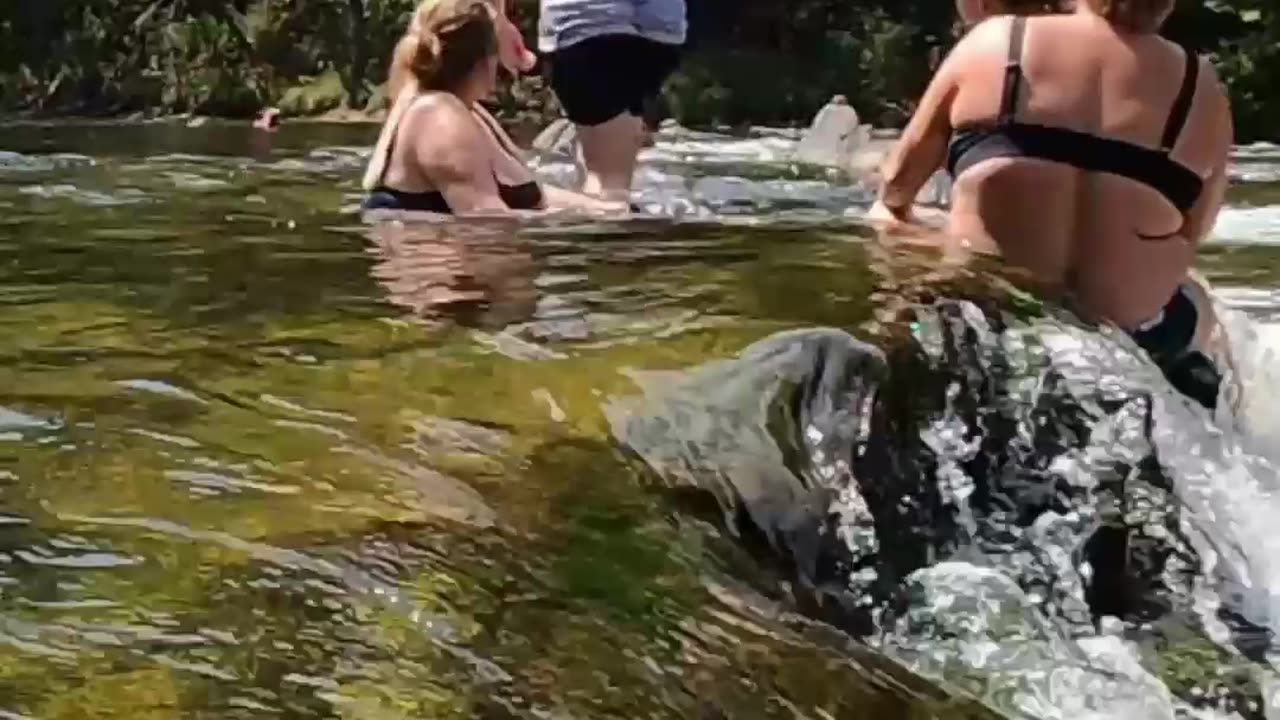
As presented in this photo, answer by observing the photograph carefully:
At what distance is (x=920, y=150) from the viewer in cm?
453

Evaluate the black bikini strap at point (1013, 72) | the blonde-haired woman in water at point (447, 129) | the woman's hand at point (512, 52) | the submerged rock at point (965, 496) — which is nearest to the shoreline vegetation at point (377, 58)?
the woman's hand at point (512, 52)

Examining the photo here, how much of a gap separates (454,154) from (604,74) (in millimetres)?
1133

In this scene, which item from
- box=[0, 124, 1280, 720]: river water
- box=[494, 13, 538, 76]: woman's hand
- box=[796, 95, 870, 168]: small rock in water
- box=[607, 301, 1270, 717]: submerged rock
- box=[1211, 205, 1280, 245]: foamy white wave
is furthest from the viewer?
box=[796, 95, 870, 168]: small rock in water

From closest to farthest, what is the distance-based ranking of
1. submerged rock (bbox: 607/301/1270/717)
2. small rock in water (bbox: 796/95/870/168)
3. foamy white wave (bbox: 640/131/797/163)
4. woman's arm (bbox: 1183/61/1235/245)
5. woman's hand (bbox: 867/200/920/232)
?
submerged rock (bbox: 607/301/1270/717)
woman's arm (bbox: 1183/61/1235/245)
woman's hand (bbox: 867/200/920/232)
small rock in water (bbox: 796/95/870/168)
foamy white wave (bbox: 640/131/797/163)

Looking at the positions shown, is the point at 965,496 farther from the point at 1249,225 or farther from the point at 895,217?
the point at 1249,225

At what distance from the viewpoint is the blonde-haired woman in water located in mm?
5711

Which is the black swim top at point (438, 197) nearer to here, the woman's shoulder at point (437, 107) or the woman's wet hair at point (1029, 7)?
the woman's shoulder at point (437, 107)

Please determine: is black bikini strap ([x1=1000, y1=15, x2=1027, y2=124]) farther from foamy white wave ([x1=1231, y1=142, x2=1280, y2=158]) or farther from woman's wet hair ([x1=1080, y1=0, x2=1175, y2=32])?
foamy white wave ([x1=1231, y1=142, x2=1280, y2=158])

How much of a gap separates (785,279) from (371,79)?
75.6 feet

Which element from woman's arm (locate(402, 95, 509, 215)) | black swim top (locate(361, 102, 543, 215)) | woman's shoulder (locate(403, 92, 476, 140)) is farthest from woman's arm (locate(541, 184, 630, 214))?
woman's shoulder (locate(403, 92, 476, 140))

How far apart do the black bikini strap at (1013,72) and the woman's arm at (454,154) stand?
6.45 ft

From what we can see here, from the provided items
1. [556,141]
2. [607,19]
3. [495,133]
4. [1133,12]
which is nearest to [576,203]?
[495,133]

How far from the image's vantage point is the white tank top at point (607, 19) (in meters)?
6.65

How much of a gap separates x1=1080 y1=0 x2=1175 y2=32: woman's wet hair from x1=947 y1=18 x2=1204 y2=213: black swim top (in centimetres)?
13
